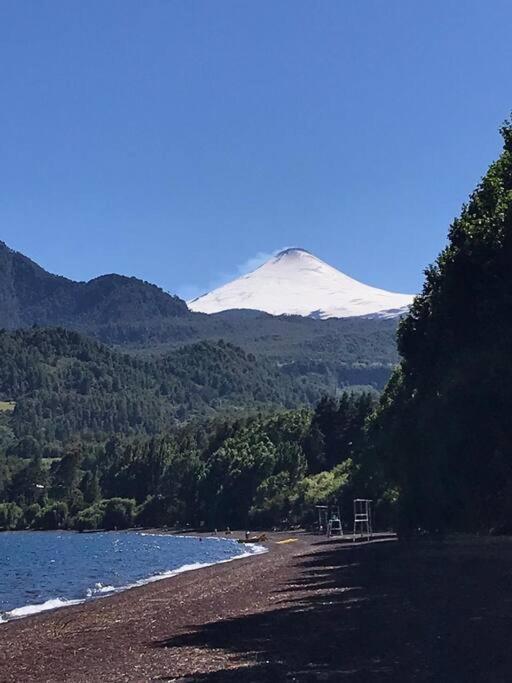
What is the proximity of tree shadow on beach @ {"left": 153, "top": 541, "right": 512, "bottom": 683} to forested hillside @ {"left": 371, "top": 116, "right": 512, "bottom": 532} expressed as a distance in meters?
5.60

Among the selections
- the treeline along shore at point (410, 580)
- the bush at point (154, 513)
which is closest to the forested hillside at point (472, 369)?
the treeline along shore at point (410, 580)

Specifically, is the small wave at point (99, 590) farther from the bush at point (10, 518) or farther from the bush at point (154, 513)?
the bush at point (10, 518)

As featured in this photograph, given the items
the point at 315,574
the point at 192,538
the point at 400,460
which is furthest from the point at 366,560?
the point at 192,538

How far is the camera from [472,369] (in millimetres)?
39969

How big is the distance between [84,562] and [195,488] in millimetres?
75586

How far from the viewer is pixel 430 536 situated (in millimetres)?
61344

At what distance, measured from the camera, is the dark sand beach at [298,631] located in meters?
17.0

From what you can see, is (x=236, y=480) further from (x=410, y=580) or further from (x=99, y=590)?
(x=410, y=580)

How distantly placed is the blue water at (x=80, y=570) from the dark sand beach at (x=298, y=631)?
7.21 m

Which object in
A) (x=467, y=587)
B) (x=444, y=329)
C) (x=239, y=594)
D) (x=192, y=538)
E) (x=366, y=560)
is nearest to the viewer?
(x=467, y=587)

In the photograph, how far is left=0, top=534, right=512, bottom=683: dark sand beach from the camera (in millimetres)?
16969

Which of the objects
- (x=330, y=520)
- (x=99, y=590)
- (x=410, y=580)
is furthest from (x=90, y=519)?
(x=410, y=580)

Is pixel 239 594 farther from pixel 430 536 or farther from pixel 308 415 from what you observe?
pixel 308 415

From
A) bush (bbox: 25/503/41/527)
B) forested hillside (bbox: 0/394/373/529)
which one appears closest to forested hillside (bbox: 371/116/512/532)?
forested hillside (bbox: 0/394/373/529)
